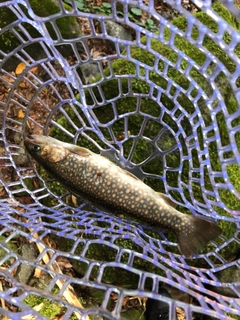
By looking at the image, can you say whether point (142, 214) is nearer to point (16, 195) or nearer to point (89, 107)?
point (89, 107)

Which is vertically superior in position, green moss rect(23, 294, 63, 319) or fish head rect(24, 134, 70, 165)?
fish head rect(24, 134, 70, 165)

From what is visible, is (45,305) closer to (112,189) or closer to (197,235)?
(112,189)

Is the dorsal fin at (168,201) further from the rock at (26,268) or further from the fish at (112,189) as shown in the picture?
the rock at (26,268)

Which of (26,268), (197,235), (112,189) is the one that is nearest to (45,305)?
(26,268)

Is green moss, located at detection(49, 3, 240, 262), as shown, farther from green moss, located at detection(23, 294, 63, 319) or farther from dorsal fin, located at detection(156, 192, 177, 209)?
green moss, located at detection(23, 294, 63, 319)

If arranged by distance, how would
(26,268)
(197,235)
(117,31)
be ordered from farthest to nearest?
(117,31), (26,268), (197,235)

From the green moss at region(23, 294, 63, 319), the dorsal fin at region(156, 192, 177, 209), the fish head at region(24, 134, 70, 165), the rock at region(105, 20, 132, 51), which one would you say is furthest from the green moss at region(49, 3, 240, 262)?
the green moss at region(23, 294, 63, 319)

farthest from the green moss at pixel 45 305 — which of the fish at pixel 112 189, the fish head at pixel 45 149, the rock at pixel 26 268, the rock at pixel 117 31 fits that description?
the rock at pixel 117 31
